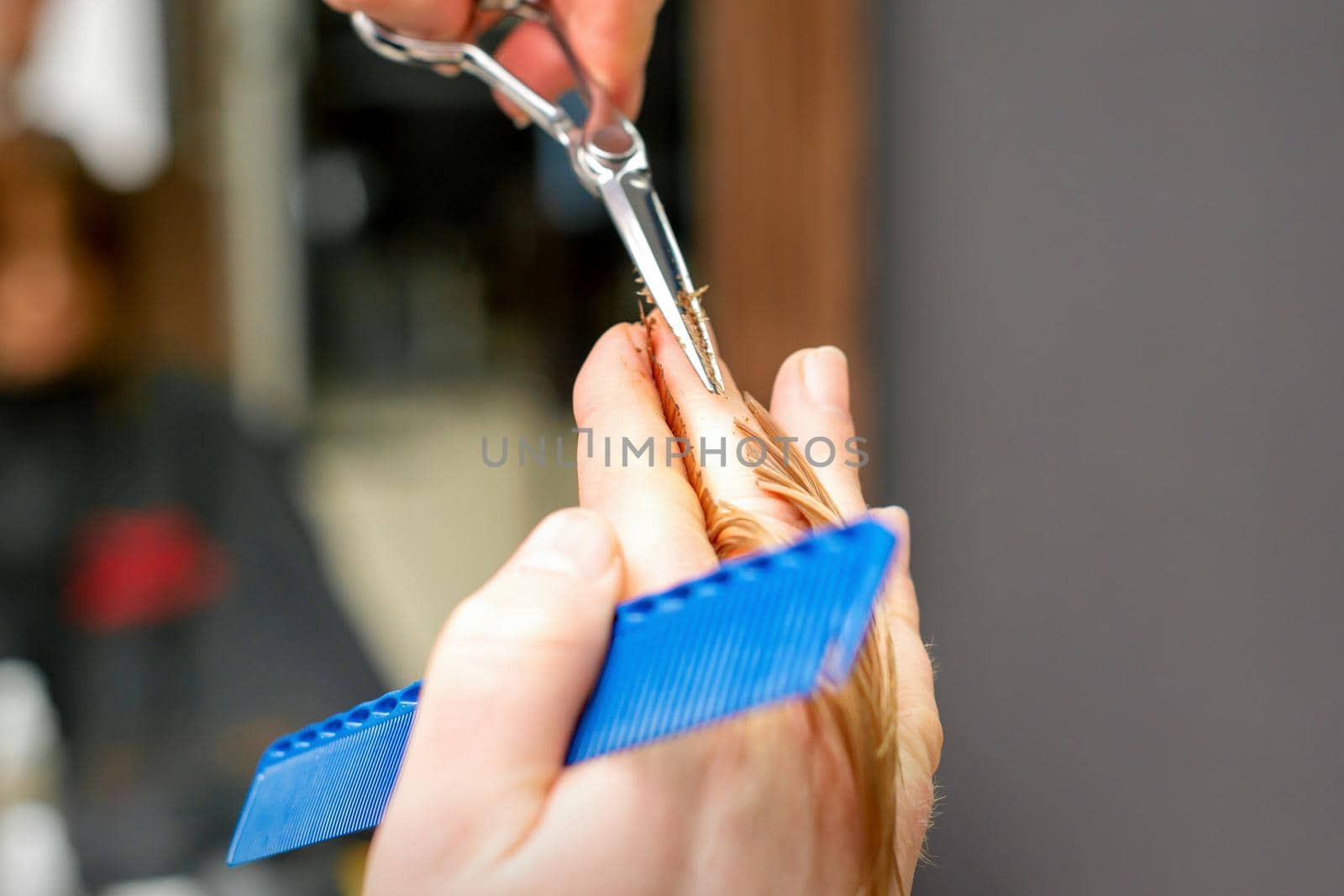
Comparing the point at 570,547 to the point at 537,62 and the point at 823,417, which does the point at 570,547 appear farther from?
the point at 537,62

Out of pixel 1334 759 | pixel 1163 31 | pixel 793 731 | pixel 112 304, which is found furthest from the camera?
pixel 112 304

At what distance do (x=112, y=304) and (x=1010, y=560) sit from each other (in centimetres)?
129

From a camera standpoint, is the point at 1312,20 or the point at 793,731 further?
the point at 1312,20

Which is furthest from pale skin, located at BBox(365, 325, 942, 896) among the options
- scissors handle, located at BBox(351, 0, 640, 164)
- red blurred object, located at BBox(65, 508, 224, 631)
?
red blurred object, located at BBox(65, 508, 224, 631)

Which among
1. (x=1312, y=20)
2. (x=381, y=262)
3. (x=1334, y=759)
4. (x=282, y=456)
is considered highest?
(x=1312, y=20)

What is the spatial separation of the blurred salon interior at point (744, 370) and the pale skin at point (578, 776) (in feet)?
0.27

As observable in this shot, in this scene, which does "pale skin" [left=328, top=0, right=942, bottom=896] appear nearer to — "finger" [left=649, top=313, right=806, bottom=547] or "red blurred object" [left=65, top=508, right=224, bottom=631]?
"finger" [left=649, top=313, right=806, bottom=547]

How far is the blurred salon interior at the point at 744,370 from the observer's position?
389 millimetres

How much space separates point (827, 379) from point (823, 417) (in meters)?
0.01

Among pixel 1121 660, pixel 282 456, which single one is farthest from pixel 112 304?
pixel 1121 660

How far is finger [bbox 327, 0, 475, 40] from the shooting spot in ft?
1.07

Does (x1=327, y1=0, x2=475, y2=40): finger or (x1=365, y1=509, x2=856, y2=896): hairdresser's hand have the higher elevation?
(x1=327, y1=0, x2=475, y2=40): finger

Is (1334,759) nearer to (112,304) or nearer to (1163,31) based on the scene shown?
(1163,31)

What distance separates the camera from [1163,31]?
0.47 m
